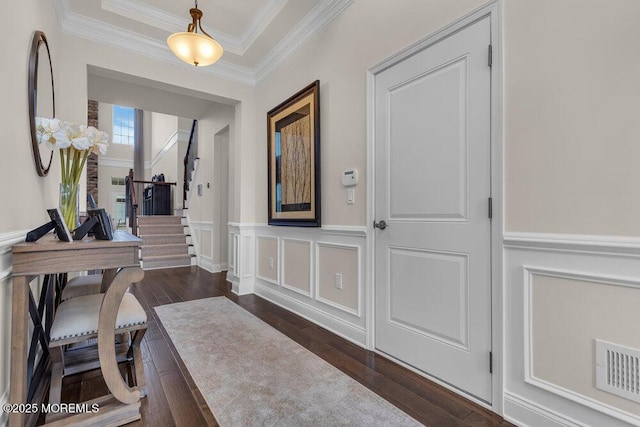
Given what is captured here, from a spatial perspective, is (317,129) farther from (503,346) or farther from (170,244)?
(170,244)

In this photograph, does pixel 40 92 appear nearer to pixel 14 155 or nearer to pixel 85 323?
pixel 14 155

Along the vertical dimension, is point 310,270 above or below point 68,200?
below

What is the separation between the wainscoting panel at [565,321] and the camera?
1146mm

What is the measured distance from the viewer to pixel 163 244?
18.9 ft

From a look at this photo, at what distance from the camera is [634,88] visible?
43.9 inches

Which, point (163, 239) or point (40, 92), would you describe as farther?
point (163, 239)

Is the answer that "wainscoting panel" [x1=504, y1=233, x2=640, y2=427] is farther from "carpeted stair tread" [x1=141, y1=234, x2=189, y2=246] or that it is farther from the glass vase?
"carpeted stair tread" [x1=141, y1=234, x2=189, y2=246]

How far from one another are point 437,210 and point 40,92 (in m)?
2.57

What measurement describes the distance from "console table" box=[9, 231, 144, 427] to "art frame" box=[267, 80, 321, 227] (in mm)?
1594

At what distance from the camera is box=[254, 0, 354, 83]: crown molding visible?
2576mm

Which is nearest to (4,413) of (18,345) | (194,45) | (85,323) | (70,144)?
(18,345)

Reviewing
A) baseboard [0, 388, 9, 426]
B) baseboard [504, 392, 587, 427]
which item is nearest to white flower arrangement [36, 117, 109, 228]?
baseboard [0, 388, 9, 426]

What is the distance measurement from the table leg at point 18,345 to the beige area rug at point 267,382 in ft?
2.53

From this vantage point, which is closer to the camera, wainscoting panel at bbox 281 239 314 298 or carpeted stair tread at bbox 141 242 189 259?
wainscoting panel at bbox 281 239 314 298
